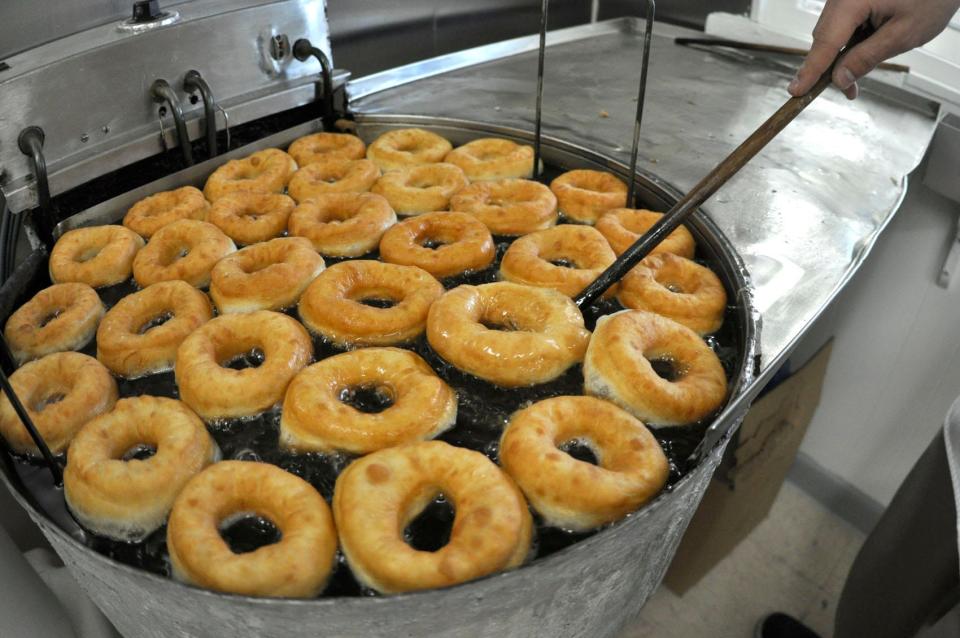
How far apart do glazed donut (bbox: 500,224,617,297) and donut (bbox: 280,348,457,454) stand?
15.3 inches

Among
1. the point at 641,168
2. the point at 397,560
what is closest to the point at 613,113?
the point at 641,168

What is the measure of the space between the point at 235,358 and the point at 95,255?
1.85 ft

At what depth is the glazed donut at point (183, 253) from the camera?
174cm

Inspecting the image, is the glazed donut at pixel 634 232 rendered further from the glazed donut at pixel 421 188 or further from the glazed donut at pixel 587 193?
the glazed donut at pixel 421 188

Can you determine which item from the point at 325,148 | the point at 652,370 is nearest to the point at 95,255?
the point at 325,148

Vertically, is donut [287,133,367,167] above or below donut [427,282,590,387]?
above

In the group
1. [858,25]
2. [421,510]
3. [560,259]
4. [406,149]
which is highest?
[858,25]

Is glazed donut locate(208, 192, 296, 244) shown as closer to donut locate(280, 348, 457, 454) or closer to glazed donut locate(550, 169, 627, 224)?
donut locate(280, 348, 457, 454)

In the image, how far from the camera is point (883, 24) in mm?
1563

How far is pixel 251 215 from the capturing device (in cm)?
199

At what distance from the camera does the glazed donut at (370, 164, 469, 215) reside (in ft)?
6.66

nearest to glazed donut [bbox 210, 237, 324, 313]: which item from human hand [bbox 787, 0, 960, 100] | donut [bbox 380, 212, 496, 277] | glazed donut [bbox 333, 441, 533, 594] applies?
donut [bbox 380, 212, 496, 277]

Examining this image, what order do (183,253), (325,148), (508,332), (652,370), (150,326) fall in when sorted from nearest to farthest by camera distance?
(652,370) → (508,332) → (150,326) → (183,253) → (325,148)

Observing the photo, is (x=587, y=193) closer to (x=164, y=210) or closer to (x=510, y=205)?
(x=510, y=205)
